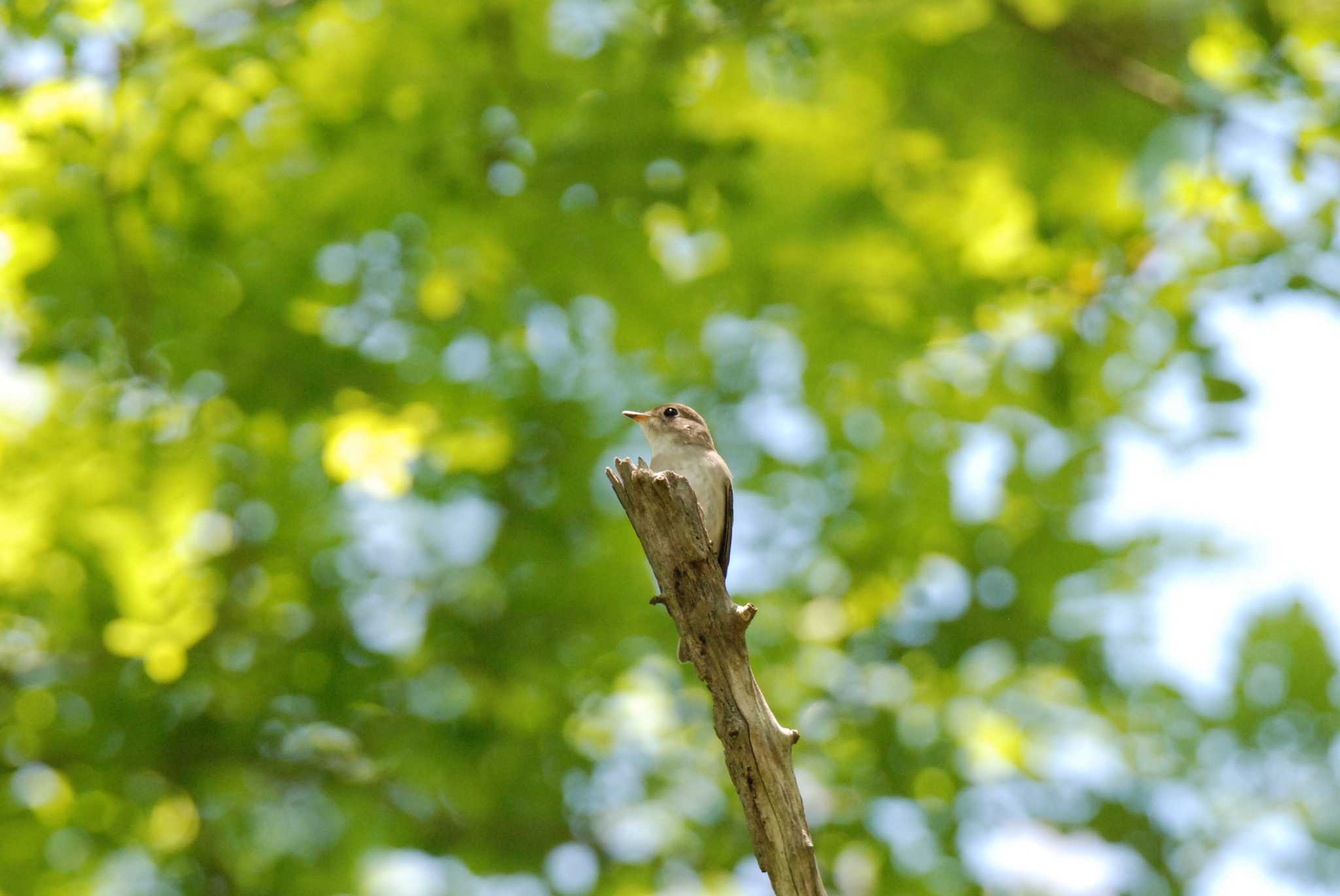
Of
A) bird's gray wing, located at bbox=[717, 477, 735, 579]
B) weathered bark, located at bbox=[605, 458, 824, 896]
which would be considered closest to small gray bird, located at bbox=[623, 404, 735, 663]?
bird's gray wing, located at bbox=[717, 477, 735, 579]

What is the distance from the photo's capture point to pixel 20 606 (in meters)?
6.81

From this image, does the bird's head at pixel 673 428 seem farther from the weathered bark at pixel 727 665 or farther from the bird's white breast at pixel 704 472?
the weathered bark at pixel 727 665

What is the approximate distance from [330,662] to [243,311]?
2.15 meters

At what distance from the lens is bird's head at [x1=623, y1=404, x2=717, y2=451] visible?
17.6 ft

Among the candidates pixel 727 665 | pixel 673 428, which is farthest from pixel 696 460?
pixel 727 665

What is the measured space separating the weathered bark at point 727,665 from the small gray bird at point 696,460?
1.73 meters

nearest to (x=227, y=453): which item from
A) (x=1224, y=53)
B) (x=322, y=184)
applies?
(x=322, y=184)

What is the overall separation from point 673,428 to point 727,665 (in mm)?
2285

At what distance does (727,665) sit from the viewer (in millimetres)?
3258

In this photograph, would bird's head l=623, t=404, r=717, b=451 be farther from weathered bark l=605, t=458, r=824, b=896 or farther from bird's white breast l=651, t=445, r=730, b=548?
weathered bark l=605, t=458, r=824, b=896

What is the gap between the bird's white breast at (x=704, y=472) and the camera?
5.19 metres

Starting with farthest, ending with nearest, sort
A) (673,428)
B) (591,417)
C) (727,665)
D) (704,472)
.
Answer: (591,417) → (673,428) → (704,472) → (727,665)

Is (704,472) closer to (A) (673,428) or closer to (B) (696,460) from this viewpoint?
(B) (696,460)

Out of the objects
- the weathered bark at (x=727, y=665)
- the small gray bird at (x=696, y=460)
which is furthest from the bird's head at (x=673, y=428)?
the weathered bark at (x=727, y=665)
